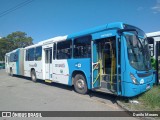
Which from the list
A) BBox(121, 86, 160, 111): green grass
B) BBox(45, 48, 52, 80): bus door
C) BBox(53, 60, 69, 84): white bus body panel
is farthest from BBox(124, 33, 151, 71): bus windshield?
BBox(45, 48, 52, 80): bus door

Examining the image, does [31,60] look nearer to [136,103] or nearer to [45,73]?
[45,73]

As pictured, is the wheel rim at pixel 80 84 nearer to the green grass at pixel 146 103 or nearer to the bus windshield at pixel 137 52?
the green grass at pixel 146 103

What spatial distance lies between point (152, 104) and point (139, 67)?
1.49m

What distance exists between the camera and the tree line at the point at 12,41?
53.6 meters

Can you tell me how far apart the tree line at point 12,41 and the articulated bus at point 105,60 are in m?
47.1

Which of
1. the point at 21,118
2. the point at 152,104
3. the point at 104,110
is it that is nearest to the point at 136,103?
the point at 152,104

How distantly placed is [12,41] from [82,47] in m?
51.3

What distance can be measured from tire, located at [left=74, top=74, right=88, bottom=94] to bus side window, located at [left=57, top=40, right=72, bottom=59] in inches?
52.6

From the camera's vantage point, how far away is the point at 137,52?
6.95m

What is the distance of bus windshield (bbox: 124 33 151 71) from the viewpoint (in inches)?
262

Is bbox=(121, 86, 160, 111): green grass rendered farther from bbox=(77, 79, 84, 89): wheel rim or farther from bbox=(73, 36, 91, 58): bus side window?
bbox=(73, 36, 91, 58): bus side window

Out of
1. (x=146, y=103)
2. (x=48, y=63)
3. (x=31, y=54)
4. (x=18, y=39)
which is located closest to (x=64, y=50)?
(x=48, y=63)

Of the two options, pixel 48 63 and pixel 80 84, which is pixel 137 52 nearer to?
pixel 80 84

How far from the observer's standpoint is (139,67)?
22.4ft
